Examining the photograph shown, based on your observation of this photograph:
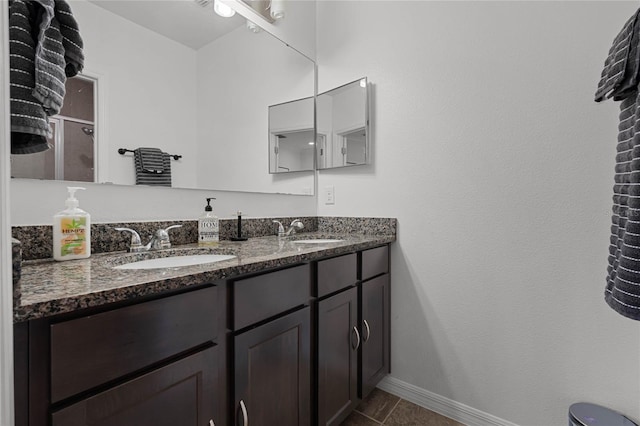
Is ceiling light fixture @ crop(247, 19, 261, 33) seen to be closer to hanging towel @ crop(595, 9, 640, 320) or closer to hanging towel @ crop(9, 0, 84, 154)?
hanging towel @ crop(9, 0, 84, 154)

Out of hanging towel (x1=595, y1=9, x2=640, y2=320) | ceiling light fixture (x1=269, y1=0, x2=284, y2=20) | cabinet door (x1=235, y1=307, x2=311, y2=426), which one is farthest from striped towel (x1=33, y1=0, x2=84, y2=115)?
hanging towel (x1=595, y1=9, x2=640, y2=320)

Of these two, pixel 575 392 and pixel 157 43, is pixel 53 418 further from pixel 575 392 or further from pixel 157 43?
pixel 575 392

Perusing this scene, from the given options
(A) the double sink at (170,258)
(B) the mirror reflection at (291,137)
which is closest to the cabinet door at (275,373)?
(A) the double sink at (170,258)

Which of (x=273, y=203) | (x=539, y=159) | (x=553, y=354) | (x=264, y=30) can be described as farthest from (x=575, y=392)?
(x=264, y=30)

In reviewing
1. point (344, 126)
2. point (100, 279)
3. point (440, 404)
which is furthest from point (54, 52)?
point (440, 404)

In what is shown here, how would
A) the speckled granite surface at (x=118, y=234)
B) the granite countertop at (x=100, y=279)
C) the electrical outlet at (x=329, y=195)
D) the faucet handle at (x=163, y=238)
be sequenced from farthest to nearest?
1. the electrical outlet at (x=329, y=195)
2. the faucet handle at (x=163, y=238)
3. the speckled granite surface at (x=118, y=234)
4. the granite countertop at (x=100, y=279)

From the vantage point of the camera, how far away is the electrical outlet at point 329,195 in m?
1.99

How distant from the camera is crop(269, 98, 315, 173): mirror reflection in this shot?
6.15 ft

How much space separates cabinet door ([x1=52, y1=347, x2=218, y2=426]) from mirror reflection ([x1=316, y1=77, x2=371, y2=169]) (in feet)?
4.53

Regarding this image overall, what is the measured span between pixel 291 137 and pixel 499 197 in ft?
4.05

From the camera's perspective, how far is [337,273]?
1283 millimetres

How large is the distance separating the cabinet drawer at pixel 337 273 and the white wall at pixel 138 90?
2.36ft

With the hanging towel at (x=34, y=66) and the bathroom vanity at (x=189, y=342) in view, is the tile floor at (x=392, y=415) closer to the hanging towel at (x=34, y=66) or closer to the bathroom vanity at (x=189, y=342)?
the bathroom vanity at (x=189, y=342)

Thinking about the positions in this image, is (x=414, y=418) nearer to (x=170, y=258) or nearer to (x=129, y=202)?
(x=170, y=258)
